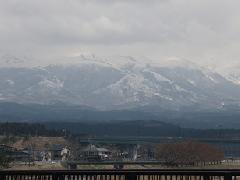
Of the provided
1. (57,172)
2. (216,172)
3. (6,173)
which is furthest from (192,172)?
(6,173)

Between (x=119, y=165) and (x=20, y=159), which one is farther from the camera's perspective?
(x=20, y=159)

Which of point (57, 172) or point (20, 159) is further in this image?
point (20, 159)

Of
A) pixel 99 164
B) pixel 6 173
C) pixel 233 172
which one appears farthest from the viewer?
pixel 99 164

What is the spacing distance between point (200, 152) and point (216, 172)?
141 meters

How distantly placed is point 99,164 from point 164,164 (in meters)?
20.6

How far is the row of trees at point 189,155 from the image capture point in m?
185

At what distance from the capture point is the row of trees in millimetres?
185375

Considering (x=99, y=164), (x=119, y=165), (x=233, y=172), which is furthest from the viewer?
Answer: (x=99, y=164)

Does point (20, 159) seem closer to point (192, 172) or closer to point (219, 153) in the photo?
point (219, 153)

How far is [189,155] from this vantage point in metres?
187

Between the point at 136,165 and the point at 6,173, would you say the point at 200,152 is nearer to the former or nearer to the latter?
the point at 136,165

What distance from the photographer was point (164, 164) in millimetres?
180125

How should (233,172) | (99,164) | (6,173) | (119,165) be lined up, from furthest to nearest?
1. (99,164)
2. (119,165)
3. (6,173)
4. (233,172)

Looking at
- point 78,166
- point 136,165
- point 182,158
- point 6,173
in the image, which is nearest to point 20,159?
point 78,166
